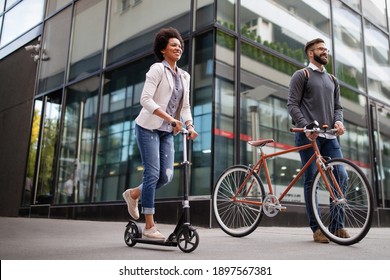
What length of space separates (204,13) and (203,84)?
1317 millimetres

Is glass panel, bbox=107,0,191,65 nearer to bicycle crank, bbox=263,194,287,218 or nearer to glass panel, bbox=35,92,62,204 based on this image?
glass panel, bbox=35,92,62,204

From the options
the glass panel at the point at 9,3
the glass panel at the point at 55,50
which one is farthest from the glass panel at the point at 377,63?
the glass panel at the point at 9,3

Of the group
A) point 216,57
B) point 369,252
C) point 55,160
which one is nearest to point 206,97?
point 216,57

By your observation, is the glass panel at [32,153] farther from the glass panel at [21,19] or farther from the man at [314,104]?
the man at [314,104]

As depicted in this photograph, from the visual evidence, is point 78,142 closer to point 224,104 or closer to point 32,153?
point 32,153

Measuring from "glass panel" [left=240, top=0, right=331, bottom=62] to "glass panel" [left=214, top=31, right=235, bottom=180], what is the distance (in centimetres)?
68

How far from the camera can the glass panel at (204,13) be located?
22.8 ft

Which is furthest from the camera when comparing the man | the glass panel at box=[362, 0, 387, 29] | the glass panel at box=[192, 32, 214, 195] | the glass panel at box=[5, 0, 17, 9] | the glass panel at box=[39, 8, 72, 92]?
the glass panel at box=[5, 0, 17, 9]

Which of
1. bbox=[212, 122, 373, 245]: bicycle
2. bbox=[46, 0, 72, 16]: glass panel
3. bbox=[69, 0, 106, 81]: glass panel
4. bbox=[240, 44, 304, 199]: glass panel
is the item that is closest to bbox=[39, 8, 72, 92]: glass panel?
bbox=[46, 0, 72, 16]: glass panel

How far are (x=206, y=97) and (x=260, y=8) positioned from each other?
8.33ft

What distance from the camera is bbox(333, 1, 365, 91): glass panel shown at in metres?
9.75

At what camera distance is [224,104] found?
22.2ft

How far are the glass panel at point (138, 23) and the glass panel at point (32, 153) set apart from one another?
315 cm

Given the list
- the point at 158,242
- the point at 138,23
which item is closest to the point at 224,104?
the point at 138,23
